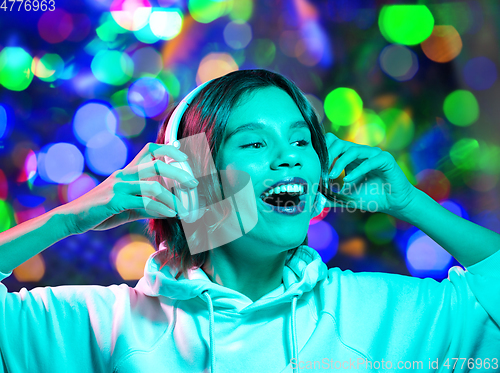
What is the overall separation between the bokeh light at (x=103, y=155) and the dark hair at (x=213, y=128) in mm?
452

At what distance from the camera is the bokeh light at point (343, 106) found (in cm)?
146

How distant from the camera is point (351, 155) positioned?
90 cm

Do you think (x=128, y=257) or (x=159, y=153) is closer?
(x=159, y=153)

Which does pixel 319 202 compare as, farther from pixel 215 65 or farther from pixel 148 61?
pixel 148 61

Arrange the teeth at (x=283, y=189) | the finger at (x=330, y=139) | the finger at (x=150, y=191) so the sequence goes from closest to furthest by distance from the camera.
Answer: the finger at (x=150, y=191), the teeth at (x=283, y=189), the finger at (x=330, y=139)

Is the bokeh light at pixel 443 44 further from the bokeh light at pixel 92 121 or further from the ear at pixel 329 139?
the bokeh light at pixel 92 121

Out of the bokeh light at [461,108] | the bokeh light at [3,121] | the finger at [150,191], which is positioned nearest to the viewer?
the finger at [150,191]

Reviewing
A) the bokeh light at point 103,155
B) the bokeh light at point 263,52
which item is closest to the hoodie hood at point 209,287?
the bokeh light at point 103,155

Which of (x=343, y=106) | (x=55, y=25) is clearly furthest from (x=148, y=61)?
(x=343, y=106)

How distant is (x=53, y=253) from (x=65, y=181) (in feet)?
0.95

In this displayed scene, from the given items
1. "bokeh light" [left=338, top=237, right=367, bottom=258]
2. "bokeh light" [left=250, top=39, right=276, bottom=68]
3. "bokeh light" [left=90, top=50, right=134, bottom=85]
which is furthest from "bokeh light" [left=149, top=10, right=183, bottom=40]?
"bokeh light" [left=338, top=237, right=367, bottom=258]

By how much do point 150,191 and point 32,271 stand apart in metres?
Result: 0.97

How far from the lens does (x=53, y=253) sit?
4.51ft

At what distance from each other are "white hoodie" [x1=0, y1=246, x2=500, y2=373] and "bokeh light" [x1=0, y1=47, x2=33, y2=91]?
938 mm
